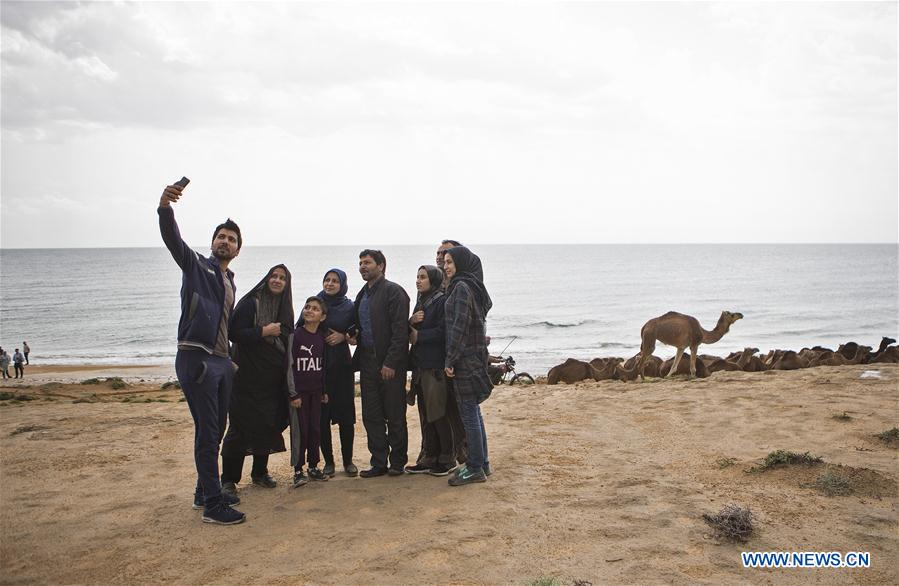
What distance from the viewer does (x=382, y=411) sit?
16.9ft

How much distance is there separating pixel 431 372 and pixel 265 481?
170cm

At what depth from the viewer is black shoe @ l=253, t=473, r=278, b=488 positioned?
196 inches

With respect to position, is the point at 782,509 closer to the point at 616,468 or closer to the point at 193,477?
the point at 616,468

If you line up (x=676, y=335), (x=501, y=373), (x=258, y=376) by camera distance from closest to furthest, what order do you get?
(x=258, y=376) < (x=676, y=335) < (x=501, y=373)

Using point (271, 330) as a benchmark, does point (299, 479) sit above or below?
below

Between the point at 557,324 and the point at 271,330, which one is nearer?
the point at 271,330

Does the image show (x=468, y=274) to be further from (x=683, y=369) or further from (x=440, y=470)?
(x=683, y=369)

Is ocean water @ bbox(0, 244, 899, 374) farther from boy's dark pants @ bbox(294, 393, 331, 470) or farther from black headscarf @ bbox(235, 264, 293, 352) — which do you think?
black headscarf @ bbox(235, 264, 293, 352)

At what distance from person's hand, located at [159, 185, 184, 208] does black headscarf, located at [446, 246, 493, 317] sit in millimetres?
2109

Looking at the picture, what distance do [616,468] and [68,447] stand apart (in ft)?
19.0

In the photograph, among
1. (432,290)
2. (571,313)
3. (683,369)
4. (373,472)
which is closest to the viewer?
(373,472)

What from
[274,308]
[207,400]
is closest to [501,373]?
[274,308]

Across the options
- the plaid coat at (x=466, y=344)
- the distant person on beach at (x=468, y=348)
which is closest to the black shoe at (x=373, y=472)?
the distant person on beach at (x=468, y=348)

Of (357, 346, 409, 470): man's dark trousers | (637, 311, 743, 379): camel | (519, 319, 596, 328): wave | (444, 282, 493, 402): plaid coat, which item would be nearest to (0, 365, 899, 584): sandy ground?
(357, 346, 409, 470): man's dark trousers
